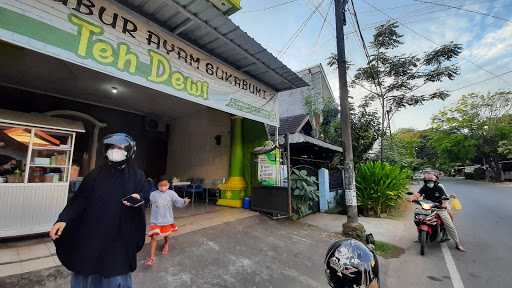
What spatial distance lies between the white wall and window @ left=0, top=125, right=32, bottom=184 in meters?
5.28

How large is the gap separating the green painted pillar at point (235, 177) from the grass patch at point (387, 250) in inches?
166

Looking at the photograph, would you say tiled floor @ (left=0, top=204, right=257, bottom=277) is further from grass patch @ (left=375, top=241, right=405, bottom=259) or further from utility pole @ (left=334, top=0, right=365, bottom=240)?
grass patch @ (left=375, top=241, right=405, bottom=259)

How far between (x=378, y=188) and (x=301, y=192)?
3.20m

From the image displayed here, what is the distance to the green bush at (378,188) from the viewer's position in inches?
340

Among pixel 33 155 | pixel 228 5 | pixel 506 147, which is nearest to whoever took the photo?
pixel 33 155

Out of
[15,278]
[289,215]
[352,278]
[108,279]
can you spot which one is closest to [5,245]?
[15,278]

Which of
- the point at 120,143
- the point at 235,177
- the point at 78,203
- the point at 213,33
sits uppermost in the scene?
the point at 213,33

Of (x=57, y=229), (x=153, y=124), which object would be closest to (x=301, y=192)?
(x=57, y=229)

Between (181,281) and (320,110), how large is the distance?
13.3 meters

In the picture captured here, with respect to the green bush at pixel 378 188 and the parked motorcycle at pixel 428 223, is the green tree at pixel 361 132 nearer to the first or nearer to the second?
the green bush at pixel 378 188

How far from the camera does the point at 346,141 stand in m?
6.23

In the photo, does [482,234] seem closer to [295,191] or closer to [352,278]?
[295,191]

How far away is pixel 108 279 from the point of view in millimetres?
2047

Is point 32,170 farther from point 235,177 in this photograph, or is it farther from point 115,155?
point 235,177
